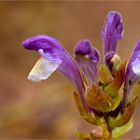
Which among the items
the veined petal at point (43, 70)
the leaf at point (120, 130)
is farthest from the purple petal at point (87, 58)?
the leaf at point (120, 130)

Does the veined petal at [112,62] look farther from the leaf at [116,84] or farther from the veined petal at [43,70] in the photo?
the veined petal at [43,70]

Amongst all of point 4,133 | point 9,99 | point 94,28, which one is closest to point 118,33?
point 4,133

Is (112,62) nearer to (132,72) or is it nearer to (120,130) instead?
(132,72)

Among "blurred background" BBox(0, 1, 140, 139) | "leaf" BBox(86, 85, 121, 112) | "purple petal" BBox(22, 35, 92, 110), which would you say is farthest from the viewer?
"blurred background" BBox(0, 1, 140, 139)

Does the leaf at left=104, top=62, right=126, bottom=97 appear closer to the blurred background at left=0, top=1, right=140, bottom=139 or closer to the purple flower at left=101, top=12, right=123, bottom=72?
the purple flower at left=101, top=12, right=123, bottom=72

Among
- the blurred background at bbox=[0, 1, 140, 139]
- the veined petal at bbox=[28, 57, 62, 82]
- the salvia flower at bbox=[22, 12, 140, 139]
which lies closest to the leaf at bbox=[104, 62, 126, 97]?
the salvia flower at bbox=[22, 12, 140, 139]

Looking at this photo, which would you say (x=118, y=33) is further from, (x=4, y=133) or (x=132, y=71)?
(x=4, y=133)
